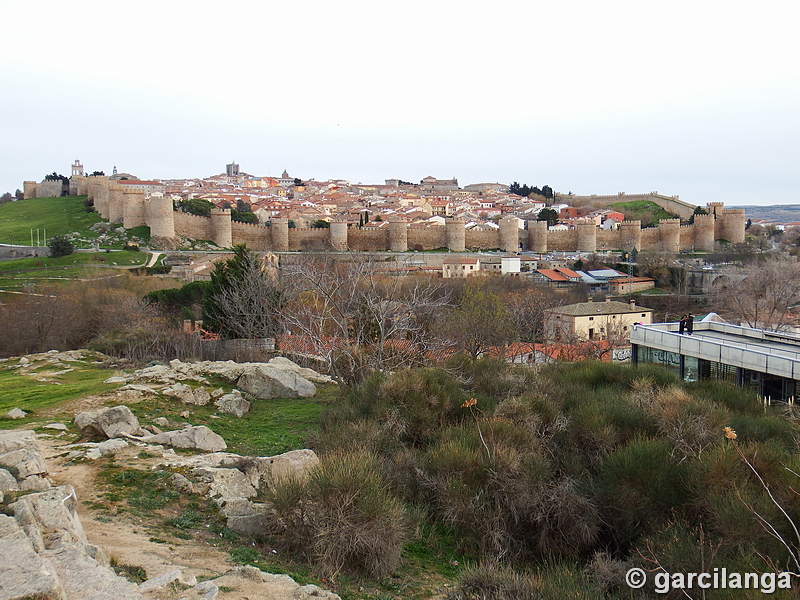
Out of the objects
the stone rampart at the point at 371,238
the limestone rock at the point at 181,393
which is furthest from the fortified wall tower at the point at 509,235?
the limestone rock at the point at 181,393

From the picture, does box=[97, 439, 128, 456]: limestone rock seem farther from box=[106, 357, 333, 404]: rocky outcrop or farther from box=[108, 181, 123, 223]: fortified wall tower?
box=[108, 181, 123, 223]: fortified wall tower

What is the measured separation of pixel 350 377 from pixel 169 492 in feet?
16.1

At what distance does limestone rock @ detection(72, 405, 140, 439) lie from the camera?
6.71 m

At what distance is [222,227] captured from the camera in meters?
44.7

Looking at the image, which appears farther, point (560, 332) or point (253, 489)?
point (560, 332)

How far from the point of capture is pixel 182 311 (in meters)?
21.7

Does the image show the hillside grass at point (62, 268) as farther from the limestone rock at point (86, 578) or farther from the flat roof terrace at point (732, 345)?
the limestone rock at point (86, 578)

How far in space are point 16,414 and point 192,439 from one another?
8.42 feet

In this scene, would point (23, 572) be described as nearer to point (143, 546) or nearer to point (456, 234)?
point (143, 546)

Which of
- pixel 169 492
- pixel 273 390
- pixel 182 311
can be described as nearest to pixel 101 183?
pixel 182 311

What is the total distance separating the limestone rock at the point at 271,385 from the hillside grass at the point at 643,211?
58.3 meters

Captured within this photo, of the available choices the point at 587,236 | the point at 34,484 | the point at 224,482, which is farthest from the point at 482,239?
the point at 34,484

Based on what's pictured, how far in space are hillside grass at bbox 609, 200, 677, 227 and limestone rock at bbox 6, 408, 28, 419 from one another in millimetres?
61822

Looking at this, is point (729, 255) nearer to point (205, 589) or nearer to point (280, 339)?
point (280, 339)
